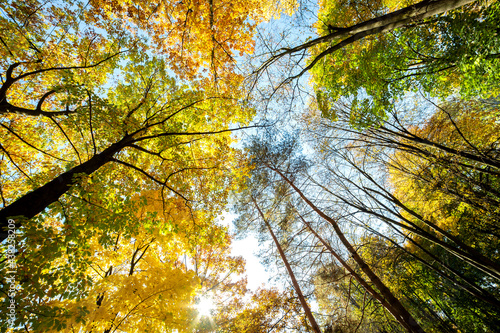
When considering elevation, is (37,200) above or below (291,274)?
above

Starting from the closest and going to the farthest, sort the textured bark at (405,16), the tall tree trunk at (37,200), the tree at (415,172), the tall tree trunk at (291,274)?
the tall tree trunk at (37,200)
the textured bark at (405,16)
the tree at (415,172)
the tall tree trunk at (291,274)

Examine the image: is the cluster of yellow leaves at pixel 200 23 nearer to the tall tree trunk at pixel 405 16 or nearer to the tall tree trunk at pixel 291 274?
the tall tree trunk at pixel 405 16

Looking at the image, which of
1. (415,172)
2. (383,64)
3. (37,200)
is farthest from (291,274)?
(383,64)

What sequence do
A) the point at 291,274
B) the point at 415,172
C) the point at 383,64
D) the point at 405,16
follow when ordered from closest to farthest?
the point at 405,16 → the point at 383,64 → the point at 415,172 → the point at 291,274

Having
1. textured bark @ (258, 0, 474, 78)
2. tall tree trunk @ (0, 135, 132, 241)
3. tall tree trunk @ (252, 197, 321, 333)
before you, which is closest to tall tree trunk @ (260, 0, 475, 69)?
textured bark @ (258, 0, 474, 78)

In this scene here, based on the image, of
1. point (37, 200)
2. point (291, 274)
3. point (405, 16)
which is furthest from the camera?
point (291, 274)

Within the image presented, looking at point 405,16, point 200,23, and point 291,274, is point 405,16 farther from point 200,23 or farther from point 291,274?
point 291,274

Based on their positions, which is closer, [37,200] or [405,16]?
[37,200]

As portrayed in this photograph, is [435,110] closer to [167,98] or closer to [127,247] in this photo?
[167,98]

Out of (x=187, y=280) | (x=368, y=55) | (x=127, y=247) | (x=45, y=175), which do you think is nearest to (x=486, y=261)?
(x=368, y=55)

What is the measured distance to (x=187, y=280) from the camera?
3922mm

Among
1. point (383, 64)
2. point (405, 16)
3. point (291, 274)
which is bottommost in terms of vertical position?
point (291, 274)

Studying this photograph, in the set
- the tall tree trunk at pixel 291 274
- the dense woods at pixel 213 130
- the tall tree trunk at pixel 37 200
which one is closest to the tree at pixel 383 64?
the dense woods at pixel 213 130

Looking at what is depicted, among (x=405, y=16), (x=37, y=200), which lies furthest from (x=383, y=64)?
(x=37, y=200)
